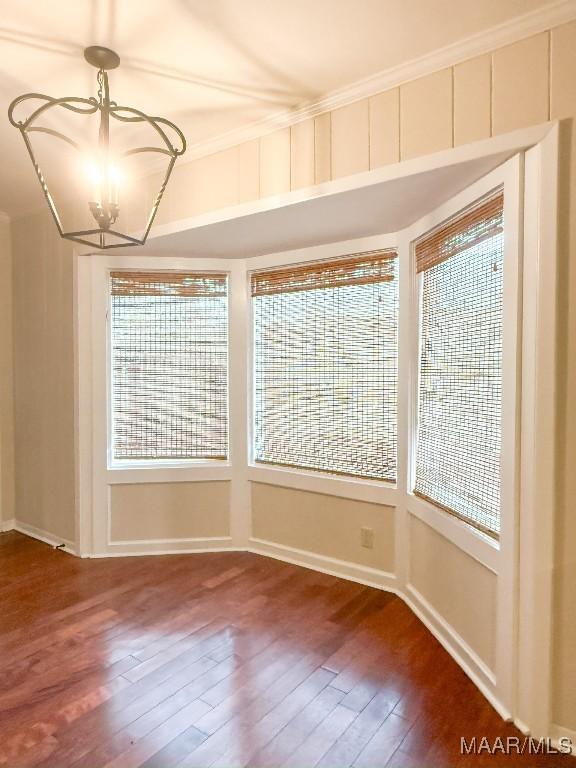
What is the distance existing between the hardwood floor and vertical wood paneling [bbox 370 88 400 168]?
231 cm

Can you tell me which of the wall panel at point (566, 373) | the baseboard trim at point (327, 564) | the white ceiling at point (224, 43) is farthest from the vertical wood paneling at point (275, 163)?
the baseboard trim at point (327, 564)

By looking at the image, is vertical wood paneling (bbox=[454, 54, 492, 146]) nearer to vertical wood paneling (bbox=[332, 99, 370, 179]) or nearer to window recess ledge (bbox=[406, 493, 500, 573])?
vertical wood paneling (bbox=[332, 99, 370, 179])

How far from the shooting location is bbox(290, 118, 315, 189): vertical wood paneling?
240 cm

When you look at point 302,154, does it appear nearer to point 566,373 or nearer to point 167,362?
point 566,373

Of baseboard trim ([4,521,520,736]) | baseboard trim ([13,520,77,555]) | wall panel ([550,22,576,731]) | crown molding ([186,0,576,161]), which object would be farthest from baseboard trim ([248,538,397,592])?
crown molding ([186,0,576,161])

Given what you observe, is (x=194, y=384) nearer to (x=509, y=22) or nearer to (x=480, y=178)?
(x=480, y=178)

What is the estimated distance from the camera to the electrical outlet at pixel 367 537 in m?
3.02

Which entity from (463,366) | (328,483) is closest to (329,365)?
(328,483)

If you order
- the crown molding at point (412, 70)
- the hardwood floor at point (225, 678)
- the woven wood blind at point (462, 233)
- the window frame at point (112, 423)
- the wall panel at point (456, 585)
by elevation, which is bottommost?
the hardwood floor at point (225, 678)

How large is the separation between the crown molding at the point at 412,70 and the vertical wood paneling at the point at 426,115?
5 centimetres

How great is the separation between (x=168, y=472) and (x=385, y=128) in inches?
103

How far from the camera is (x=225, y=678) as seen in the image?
6.97 ft

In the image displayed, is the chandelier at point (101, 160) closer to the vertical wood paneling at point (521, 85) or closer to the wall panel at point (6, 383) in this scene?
the wall panel at point (6, 383)

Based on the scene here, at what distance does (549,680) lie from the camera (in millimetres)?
1768
